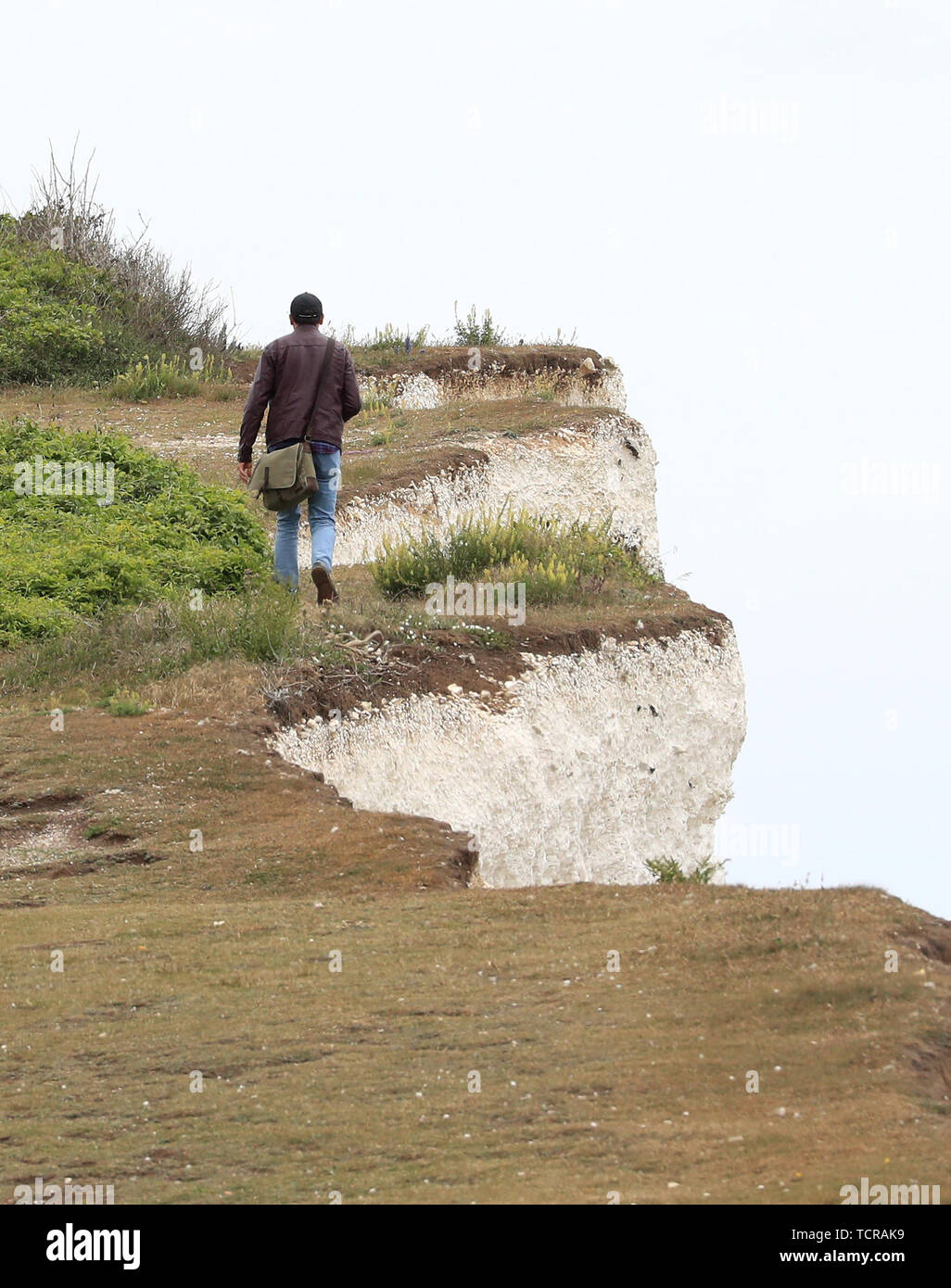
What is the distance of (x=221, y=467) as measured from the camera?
1945 cm

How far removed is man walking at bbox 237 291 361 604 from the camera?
1208cm

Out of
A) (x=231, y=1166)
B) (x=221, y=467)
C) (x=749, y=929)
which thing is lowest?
(x=231, y=1166)

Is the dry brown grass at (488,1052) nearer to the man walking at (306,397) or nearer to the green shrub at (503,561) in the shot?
the man walking at (306,397)

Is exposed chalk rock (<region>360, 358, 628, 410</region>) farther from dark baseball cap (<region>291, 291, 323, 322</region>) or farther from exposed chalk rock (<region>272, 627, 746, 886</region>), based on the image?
dark baseball cap (<region>291, 291, 323, 322</region>)

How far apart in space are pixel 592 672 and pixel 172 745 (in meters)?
5.21

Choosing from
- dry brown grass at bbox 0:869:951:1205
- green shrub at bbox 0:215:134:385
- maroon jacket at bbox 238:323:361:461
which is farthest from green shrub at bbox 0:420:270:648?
green shrub at bbox 0:215:134:385

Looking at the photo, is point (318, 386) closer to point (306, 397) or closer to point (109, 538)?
point (306, 397)

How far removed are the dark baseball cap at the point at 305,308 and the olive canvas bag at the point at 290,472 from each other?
0.89ft

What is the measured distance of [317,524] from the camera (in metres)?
12.5

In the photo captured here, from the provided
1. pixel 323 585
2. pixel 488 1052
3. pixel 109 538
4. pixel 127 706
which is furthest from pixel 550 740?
pixel 488 1052

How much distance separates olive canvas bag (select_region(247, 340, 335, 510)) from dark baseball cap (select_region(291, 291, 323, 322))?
27cm

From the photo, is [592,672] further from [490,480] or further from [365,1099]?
[365,1099]

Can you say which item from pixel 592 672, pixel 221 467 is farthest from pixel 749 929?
pixel 221 467

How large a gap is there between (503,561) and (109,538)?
4.04 m
